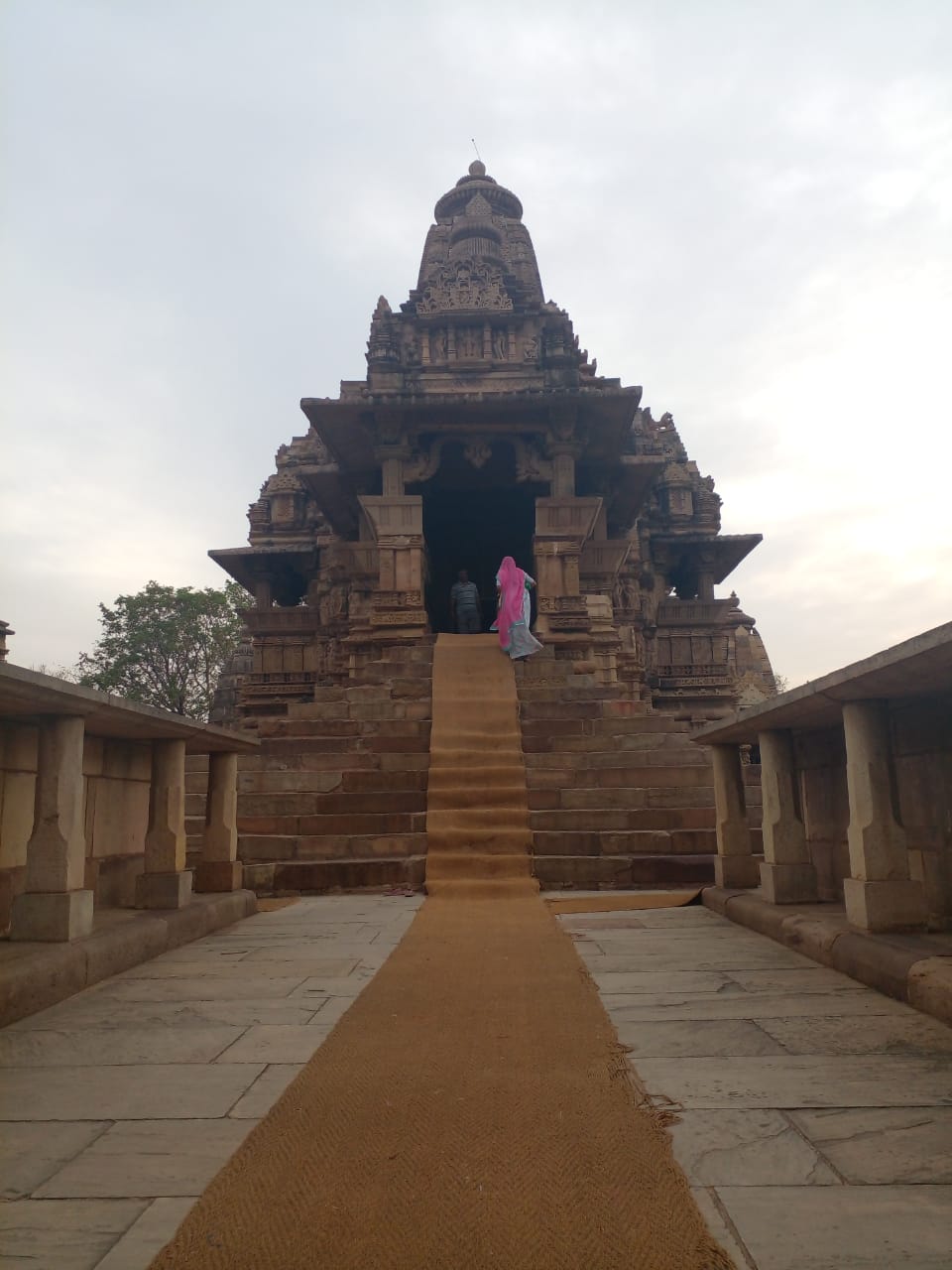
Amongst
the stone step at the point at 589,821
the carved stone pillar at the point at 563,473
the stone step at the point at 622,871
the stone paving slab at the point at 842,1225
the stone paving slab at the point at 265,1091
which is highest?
the carved stone pillar at the point at 563,473

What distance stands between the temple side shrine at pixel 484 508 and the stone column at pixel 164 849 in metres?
7.65

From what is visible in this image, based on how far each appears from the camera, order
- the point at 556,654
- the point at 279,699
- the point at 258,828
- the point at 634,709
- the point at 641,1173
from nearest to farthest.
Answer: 1. the point at 641,1173
2. the point at 258,828
3. the point at 634,709
4. the point at 556,654
5. the point at 279,699

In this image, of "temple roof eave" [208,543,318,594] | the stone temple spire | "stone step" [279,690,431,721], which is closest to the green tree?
"temple roof eave" [208,543,318,594]

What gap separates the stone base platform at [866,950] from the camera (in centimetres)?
340

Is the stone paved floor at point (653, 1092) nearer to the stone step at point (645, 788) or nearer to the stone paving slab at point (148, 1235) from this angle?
the stone paving slab at point (148, 1235)

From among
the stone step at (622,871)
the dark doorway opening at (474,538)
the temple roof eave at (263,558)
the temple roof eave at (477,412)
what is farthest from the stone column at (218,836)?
the temple roof eave at (263,558)

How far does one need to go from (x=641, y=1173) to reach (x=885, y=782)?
287cm

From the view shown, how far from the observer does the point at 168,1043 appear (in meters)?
3.20

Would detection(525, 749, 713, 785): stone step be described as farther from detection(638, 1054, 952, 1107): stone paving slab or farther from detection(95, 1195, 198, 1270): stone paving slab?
detection(95, 1195, 198, 1270): stone paving slab

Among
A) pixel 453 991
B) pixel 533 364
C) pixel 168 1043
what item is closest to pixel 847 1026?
pixel 453 991

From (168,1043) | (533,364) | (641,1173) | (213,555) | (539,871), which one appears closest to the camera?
(641,1173)

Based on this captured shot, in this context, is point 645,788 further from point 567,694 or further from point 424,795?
point 567,694

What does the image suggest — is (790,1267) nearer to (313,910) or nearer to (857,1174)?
(857,1174)

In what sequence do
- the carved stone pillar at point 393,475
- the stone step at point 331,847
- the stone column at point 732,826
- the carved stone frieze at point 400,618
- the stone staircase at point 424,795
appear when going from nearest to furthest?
the stone column at point 732,826 → the stone staircase at point 424,795 → the stone step at point 331,847 → the carved stone frieze at point 400,618 → the carved stone pillar at point 393,475
